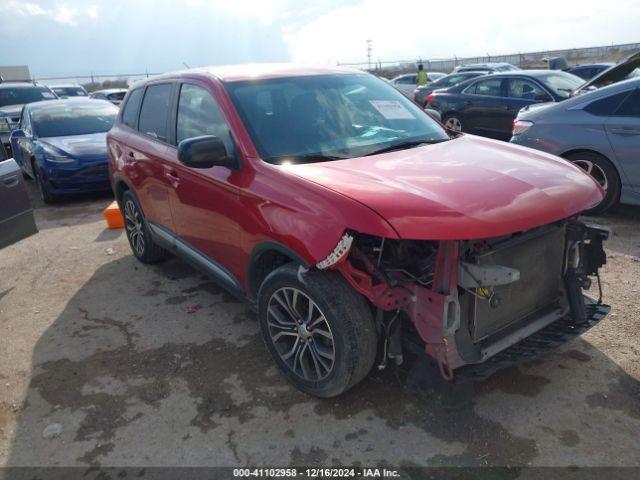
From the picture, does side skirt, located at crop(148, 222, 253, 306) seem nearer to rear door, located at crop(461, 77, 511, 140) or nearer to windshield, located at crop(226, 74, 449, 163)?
windshield, located at crop(226, 74, 449, 163)

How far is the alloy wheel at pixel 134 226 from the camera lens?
514 centimetres

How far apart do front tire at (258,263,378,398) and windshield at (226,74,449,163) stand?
79 cm

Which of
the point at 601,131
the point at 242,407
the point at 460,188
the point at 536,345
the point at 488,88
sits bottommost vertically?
the point at 242,407

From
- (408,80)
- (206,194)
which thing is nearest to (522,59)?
(408,80)

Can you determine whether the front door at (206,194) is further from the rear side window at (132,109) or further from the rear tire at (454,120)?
the rear tire at (454,120)

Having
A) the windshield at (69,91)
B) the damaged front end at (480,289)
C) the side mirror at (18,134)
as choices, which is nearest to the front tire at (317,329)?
the damaged front end at (480,289)

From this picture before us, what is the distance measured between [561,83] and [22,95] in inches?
502

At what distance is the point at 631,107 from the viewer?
5.34 metres

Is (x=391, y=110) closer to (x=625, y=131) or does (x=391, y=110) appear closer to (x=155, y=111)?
(x=155, y=111)

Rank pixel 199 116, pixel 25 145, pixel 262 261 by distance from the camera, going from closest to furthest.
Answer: pixel 262 261
pixel 199 116
pixel 25 145

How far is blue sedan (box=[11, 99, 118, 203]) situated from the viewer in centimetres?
790

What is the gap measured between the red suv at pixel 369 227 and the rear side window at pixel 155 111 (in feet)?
1.16

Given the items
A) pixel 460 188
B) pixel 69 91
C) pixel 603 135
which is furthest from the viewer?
pixel 69 91

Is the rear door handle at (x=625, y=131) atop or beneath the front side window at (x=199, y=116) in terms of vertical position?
beneath
